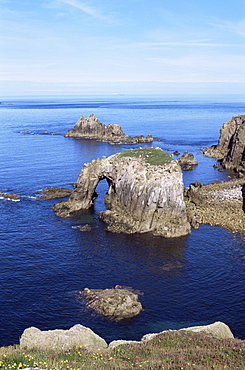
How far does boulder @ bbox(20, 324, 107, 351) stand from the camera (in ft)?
107

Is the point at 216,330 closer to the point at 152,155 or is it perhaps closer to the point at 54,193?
the point at 152,155

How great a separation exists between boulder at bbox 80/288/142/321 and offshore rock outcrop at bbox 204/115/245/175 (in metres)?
72.8

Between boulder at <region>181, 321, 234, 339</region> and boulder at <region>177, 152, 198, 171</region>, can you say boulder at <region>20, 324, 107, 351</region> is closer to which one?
boulder at <region>181, 321, 234, 339</region>

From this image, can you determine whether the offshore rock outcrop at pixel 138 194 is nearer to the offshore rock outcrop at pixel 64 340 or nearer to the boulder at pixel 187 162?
the offshore rock outcrop at pixel 64 340

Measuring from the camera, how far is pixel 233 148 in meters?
126

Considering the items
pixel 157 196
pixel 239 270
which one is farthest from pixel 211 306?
pixel 157 196

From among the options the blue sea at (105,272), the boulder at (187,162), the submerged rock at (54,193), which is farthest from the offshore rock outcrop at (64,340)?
the boulder at (187,162)

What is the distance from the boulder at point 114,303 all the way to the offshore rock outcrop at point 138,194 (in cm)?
2264

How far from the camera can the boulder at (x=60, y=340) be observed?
3256 centimetres

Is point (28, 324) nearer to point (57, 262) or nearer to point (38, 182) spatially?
point (57, 262)

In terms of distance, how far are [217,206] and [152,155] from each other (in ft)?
58.0

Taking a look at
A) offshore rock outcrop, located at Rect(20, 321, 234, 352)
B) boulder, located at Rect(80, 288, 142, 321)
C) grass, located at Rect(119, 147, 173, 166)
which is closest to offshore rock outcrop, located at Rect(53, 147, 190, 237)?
grass, located at Rect(119, 147, 173, 166)

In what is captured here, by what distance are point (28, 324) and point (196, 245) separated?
32.0 metres

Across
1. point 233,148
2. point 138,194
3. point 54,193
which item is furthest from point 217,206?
point 233,148
